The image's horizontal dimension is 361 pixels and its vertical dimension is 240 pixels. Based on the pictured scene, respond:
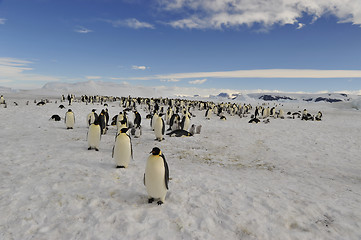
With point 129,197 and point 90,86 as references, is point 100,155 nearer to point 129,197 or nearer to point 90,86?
point 129,197

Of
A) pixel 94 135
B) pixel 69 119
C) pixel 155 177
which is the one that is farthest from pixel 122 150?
pixel 69 119

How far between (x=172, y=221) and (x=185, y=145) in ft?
22.8

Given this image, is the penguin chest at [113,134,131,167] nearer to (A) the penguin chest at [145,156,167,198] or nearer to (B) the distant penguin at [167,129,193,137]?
(A) the penguin chest at [145,156,167,198]

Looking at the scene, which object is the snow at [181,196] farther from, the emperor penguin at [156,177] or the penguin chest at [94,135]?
the penguin chest at [94,135]

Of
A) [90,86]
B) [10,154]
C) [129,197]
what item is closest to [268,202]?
[129,197]

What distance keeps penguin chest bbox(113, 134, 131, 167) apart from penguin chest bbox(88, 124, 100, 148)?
6.87 ft

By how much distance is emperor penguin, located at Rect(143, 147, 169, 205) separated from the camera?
4.59 m

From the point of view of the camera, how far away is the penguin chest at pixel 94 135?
829cm

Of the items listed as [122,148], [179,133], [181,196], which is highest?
[122,148]

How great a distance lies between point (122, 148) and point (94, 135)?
8.19ft

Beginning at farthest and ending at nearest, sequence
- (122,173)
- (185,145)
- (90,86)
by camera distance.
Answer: (90,86), (185,145), (122,173)

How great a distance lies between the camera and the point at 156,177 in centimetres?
459

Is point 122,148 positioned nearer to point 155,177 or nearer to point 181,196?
point 155,177

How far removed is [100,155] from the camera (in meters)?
8.03
